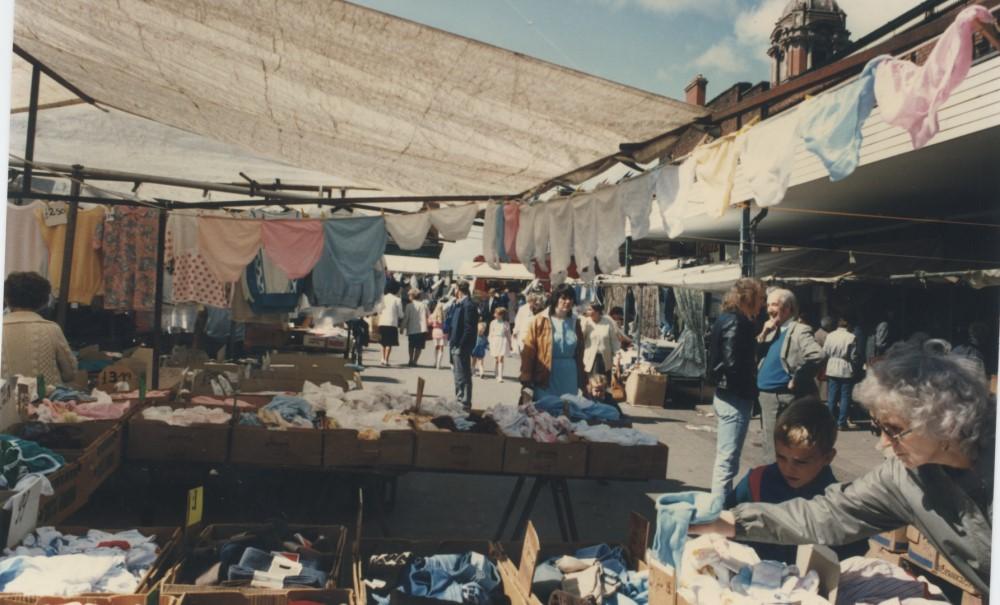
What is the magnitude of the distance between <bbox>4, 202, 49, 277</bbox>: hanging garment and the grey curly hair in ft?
26.5

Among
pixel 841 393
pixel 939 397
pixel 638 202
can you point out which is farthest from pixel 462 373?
pixel 939 397

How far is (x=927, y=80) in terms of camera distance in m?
2.21

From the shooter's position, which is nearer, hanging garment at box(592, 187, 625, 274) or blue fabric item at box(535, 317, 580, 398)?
hanging garment at box(592, 187, 625, 274)

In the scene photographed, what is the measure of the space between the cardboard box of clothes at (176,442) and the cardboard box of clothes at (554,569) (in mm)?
2480

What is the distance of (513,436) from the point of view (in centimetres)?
498

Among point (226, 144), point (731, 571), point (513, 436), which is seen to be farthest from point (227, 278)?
point (731, 571)

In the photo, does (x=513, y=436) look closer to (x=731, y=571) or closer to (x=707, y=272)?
(x=731, y=571)

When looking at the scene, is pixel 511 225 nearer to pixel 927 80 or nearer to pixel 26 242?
pixel 927 80

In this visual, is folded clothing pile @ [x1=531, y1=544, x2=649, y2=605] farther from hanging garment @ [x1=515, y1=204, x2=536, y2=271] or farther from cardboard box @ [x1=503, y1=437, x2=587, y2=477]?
hanging garment @ [x1=515, y1=204, x2=536, y2=271]

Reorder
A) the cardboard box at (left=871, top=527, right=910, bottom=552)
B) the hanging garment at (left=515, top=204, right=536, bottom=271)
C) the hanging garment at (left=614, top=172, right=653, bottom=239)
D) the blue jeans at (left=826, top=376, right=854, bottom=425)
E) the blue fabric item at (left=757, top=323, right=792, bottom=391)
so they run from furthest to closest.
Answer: the blue jeans at (left=826, top=376, right=854, bottom=425), the blue fabric item at (left=757, top=323, right=792, bottom=391), the hanging garment at (left=515, top=204, right=536, bottom=271), the hanging garment at (left=614, top=172, right=653, bottom=239), the cardboard box at (left=871, top=527, right=910, bottom=552)

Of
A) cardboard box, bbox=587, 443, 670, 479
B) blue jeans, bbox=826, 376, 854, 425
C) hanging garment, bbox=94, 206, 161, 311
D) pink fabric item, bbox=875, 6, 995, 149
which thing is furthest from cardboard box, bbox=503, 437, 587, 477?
blue jeans, bbox=826, 376, 854, 425

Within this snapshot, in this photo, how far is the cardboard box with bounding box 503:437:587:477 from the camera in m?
4.88

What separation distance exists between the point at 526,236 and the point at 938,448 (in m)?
4.49

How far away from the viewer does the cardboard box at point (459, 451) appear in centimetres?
487
